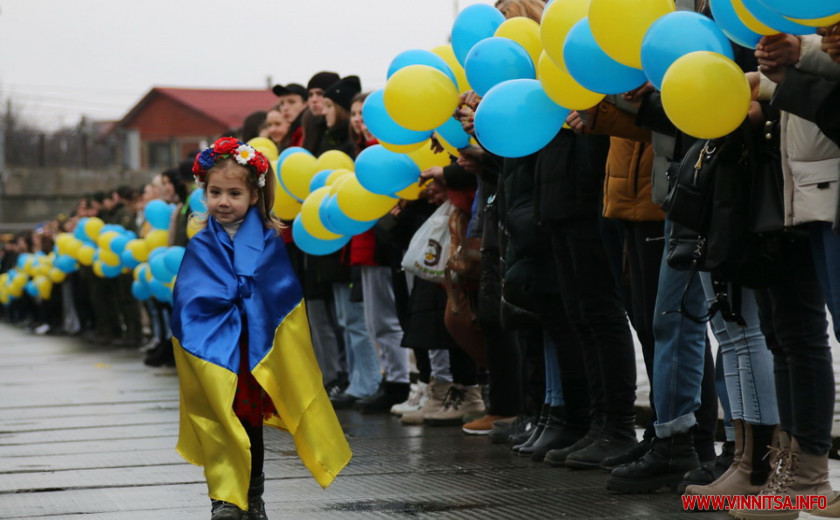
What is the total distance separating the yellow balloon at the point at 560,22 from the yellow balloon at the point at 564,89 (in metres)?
0.07

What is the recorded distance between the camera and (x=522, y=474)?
Result: 21.9 ft

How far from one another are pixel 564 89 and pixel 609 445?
1.83 metres

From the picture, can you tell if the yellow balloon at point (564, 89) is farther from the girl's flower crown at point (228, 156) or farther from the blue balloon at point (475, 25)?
the blue balloon at point (475, 25)

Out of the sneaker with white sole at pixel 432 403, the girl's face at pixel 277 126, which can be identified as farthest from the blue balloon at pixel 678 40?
the girl's face at pixel 277 126

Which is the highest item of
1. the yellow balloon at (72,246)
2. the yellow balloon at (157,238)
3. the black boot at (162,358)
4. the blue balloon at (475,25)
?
the blue balloon at (475,25)

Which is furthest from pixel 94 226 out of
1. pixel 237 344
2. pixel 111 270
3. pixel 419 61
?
pixel 237 344

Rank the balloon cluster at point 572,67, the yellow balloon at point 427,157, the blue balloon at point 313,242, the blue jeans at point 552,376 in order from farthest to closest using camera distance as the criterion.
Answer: the blue balloon at point 313,242, the yellow balloon at point 427,157, the blue jeans at point 552,376, the balloon cluster at point 572,67

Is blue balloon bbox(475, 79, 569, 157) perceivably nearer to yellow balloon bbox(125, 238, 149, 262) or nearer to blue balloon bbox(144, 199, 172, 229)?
blue balloon bbox(144, 199, 172, 229)

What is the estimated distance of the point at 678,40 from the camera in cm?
487

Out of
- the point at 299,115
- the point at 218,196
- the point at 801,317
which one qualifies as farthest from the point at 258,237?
the point at 299,115

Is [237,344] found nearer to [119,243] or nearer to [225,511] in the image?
[225,511]

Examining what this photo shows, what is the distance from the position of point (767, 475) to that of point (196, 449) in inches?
92.6

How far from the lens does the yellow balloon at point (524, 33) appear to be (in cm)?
695

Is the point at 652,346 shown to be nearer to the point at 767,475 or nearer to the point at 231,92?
the point at 767,475
